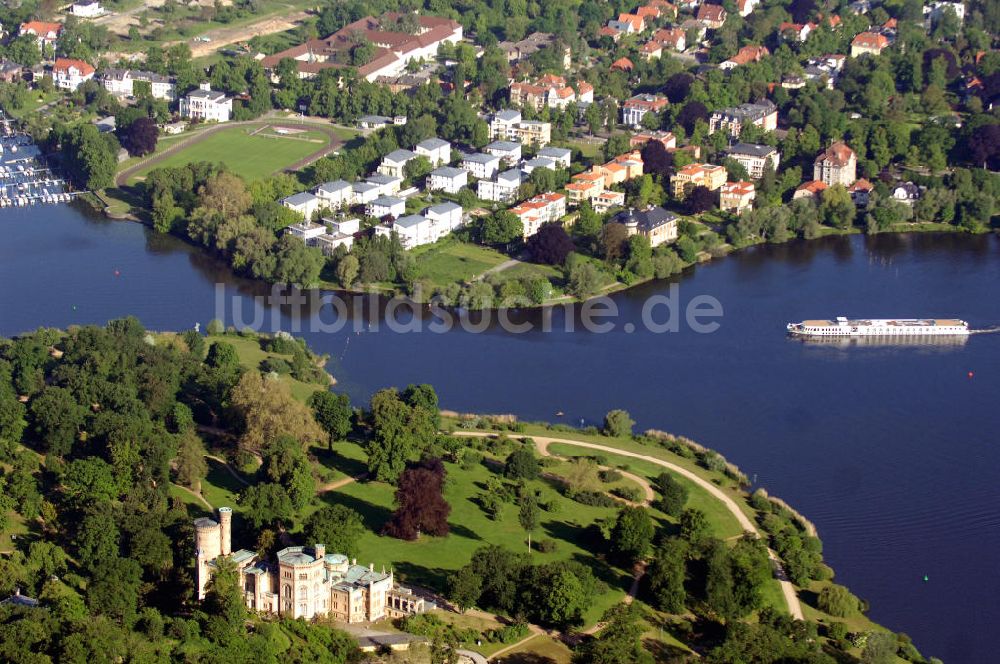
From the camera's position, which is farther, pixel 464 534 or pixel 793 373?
pixel 793 373

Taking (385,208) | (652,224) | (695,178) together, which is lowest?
(385,208)

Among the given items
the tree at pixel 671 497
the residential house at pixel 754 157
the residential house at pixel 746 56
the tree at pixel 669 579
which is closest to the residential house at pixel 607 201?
the residential house at pixel 754 157

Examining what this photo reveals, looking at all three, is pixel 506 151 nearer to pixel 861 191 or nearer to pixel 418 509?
pixel 861 191

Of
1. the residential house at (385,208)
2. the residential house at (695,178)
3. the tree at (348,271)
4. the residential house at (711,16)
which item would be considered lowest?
the tree at (348,271)

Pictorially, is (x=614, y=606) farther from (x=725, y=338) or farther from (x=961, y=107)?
(x=961, y=107)

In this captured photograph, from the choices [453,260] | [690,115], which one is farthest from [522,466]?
[690,115]

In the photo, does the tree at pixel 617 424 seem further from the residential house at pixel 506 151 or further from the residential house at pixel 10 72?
the residential house at pixel 10 72

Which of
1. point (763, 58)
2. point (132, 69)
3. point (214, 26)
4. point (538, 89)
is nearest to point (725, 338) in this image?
point (538, 89)
